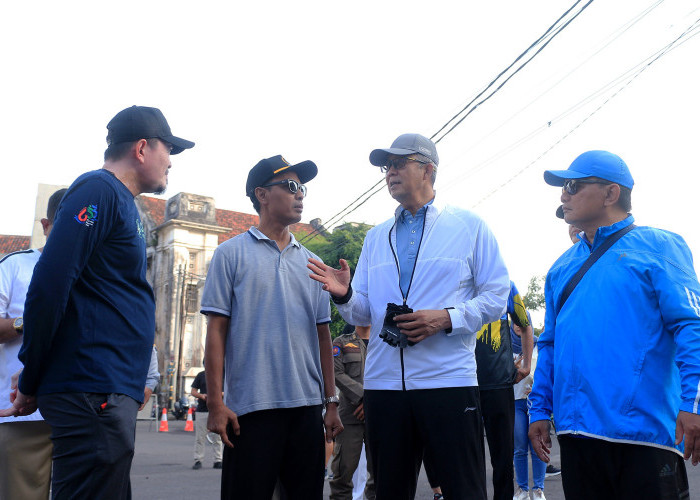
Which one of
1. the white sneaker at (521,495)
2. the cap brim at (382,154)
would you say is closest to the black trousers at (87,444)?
the cap brim at (382,154)

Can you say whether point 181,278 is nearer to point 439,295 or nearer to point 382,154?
point 382,154

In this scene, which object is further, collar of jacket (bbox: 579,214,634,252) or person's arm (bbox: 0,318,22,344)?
person's arm (bbox: 0,318,22,344)

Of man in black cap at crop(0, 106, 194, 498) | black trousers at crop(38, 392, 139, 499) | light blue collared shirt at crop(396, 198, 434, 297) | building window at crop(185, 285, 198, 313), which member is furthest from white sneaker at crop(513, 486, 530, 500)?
building window at crop(185, 285, 198, 313)

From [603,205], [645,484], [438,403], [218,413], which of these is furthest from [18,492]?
[603,205]

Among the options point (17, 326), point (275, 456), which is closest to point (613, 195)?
point (275, 456)

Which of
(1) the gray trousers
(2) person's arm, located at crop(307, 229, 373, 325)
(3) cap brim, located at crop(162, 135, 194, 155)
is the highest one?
(3) cap brim, located at crop(162, 135, 194, 155)

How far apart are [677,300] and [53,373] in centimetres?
259

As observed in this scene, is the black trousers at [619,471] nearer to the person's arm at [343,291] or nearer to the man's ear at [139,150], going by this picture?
the person's arm at [343,291]

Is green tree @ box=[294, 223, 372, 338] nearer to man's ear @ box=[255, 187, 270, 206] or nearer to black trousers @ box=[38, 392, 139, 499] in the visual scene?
man's ear @ box=[255, 187, 270, 206]

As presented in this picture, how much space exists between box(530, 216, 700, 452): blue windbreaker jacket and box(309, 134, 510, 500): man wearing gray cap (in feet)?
1.49

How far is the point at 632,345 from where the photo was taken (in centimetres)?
299

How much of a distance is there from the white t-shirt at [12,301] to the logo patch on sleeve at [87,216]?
1519 millimetres

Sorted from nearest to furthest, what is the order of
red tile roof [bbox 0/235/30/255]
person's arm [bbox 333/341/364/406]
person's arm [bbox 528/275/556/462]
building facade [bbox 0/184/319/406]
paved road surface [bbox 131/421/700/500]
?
person's arm [bbox 528/275/556/462], person's arm [bbox 333/341/364/406], paved road surface [bbox 131/421/700/500], building facade [bbox 0/184/319/406], red tile roof [bbox 0/235/30/255]

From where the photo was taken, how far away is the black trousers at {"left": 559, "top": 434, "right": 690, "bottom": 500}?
2.82 m
